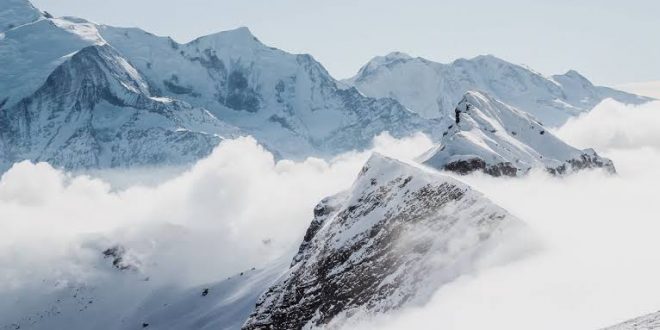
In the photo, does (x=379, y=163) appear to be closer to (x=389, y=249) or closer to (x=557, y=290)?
(x=389, y=249)

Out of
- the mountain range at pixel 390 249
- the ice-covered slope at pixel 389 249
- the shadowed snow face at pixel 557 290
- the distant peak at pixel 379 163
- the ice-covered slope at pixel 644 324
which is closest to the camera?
the ice-covered slope at pixel 644 324

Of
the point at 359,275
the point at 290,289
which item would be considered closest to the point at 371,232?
the point at 359,275

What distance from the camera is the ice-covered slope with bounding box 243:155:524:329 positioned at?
101000 mm

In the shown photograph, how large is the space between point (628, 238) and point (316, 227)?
5844 cm

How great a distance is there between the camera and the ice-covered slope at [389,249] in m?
101

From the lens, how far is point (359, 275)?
4222 inches

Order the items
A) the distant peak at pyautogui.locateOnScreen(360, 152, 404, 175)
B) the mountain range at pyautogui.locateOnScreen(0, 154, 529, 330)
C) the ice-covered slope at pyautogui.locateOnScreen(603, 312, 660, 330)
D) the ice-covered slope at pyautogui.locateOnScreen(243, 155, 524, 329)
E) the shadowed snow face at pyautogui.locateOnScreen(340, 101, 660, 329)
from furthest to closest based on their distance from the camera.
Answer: the distant peak at pyautogui.locateOnScreen(360, 152, 404, 175) → the ice-covered slope at pyautogui.locateOnScreen(243, 155, 524, 329) → the mountain range at pyautogui.locateOnScreen(0, 154, 529, 330) → the shadowed snow face at pyautogui.locateOnScreen(340, 101, 660, 329) → the ice-covered slope at pyautogui.locateOnScreen(603, 312, 660, 330)

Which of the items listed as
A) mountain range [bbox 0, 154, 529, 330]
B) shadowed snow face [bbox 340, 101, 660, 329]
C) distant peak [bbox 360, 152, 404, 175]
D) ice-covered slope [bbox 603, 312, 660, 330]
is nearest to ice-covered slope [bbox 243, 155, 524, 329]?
mountain range [bbox 0, 154, 529, 330]

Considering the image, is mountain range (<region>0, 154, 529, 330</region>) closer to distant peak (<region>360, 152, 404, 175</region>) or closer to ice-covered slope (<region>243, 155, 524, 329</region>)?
ice-covered slope (<region>243, 155, 524, 329</region>)

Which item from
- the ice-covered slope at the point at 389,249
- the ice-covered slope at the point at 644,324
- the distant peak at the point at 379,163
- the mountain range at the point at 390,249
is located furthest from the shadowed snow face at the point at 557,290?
the distant peak at the point at 379,163

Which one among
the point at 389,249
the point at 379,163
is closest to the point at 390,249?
the point at 389,249

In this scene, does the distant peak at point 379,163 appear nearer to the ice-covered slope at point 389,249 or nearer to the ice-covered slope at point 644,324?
the ice-covered slope at point 389,249

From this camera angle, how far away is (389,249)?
107m

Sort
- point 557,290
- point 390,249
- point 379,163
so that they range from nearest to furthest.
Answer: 1. point 557,290
2. point 390,249
3. point 379,163
